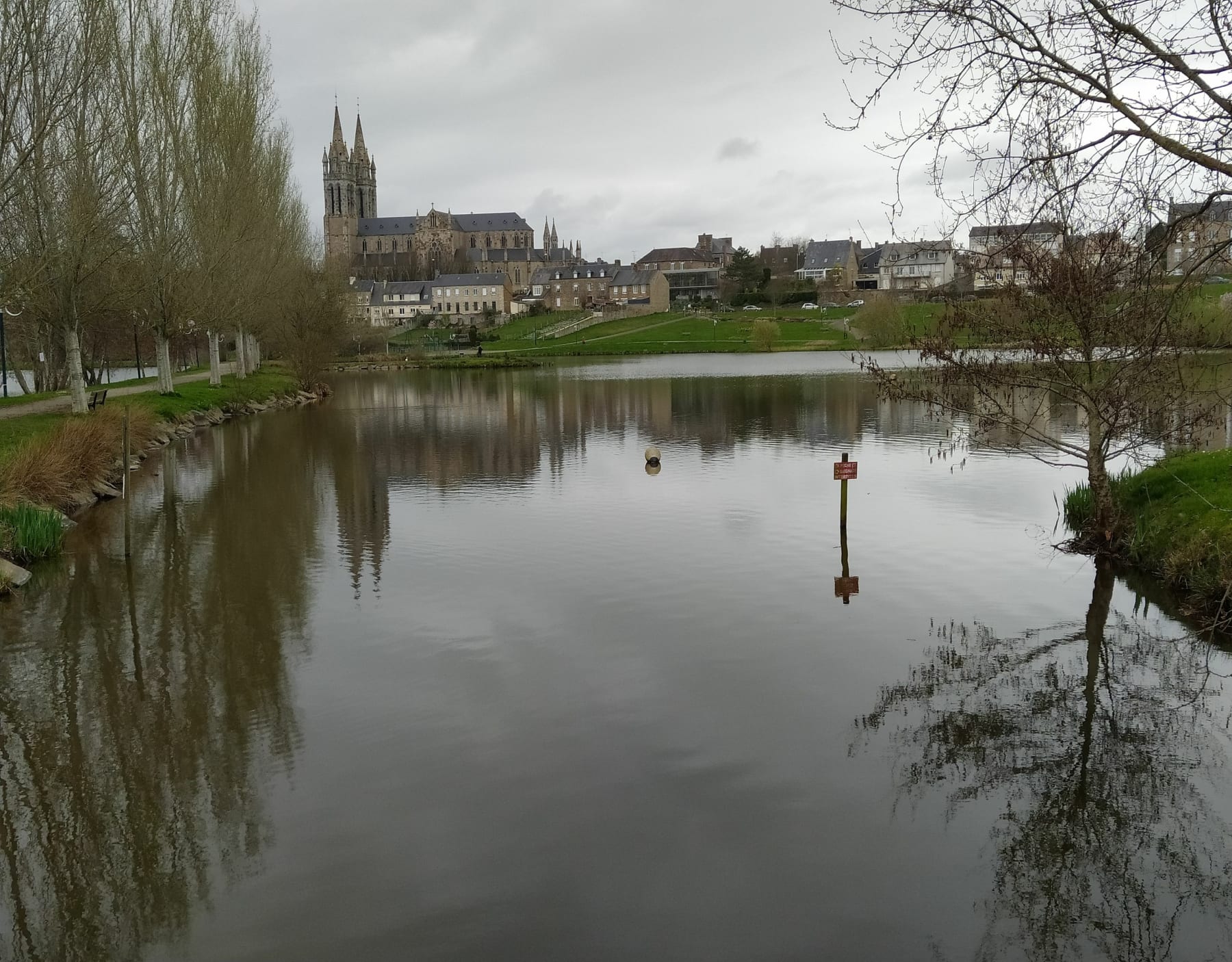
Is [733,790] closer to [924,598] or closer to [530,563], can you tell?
[924,598]

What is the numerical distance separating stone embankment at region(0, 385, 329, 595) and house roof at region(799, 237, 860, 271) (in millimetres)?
94474

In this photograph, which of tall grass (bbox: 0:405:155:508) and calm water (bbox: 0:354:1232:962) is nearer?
calm water (bbox: 0:354:1232:962)

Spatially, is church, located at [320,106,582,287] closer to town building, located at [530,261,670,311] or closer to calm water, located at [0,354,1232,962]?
town building, located at [530,261,670,311]

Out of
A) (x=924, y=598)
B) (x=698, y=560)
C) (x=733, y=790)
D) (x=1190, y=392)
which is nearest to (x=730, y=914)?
(x=733, y=790)

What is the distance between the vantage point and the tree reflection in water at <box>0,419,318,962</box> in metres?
6.60

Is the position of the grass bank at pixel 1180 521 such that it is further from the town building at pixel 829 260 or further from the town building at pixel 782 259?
the town building at pixel 782 259

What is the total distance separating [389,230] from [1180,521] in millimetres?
163242

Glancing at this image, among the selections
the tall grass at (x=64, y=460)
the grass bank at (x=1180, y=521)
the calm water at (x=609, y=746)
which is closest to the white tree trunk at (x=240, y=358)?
the tall grass at (x=64, y=460)

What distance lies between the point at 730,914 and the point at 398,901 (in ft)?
6.79

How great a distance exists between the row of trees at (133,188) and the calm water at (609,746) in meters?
9.16

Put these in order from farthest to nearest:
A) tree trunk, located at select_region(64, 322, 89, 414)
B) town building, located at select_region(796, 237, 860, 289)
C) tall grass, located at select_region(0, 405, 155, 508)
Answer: town building, located at select_region(796, 237, 860, 289) < tree trunk, located at select_region(64, 322, 89, 414) < tall grass, located at select_region(0, 405, 155, 508)

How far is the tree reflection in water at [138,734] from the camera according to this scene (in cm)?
660

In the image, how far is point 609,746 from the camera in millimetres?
8742

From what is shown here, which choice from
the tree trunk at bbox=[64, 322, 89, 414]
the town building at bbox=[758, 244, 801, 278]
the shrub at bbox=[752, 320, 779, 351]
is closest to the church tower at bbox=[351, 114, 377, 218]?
the town building at bbox=[758, 244, 801, 278]
